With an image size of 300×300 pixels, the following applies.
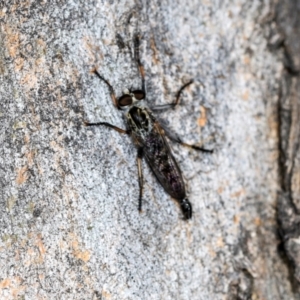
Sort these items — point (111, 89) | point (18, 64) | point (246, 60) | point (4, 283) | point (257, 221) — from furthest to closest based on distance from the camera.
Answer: point (246, 60)
point (257, 221)
point (111, 89)
point (18, 64)
point (4, 283)

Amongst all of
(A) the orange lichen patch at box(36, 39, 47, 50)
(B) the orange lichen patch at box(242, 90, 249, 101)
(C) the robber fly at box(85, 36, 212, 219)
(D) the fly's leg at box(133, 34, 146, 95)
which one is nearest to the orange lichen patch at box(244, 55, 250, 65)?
(B) the orange lichen patch at box(242, 90, 249, 101)

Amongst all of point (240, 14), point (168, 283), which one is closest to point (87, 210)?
point (168, 283)

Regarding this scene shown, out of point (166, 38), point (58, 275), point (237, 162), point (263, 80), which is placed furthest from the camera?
point (263, 80)

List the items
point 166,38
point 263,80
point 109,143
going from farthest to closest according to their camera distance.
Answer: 1. point 263,80
2. point 166,38
3. point 109,143

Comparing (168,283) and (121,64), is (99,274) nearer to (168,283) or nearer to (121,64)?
(168,283)

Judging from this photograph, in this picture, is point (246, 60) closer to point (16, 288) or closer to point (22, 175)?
point (22, 175)

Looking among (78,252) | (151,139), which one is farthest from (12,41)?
(78,252)
